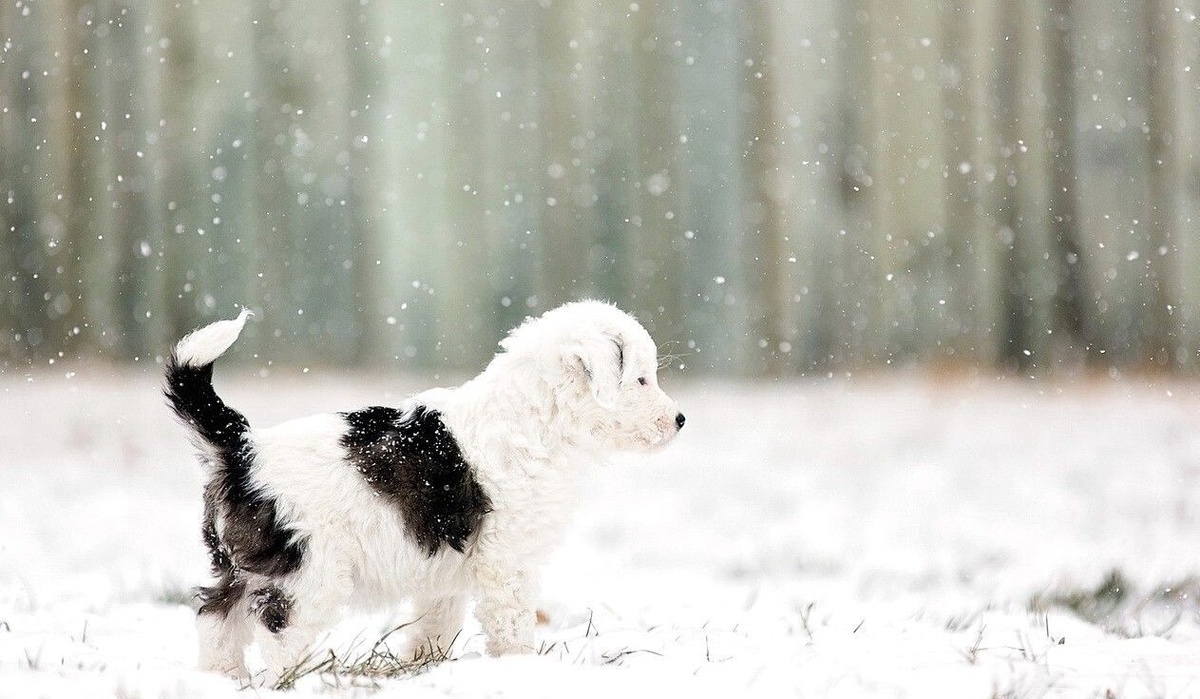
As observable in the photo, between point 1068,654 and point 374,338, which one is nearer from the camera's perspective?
point 1068,654

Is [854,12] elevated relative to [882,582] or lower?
elevated

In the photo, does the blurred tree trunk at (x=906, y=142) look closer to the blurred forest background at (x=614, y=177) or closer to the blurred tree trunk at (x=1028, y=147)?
the blurred forest background at (x=614, y=177)

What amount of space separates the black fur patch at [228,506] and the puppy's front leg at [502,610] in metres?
0.58

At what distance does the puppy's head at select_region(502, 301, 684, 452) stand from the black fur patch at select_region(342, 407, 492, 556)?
425mm

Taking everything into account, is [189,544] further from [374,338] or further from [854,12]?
[854,12]

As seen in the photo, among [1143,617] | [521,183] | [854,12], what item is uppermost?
[854,12]

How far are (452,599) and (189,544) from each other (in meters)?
2.11

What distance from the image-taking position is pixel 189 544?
5.03m

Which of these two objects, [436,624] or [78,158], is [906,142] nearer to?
[436,624]

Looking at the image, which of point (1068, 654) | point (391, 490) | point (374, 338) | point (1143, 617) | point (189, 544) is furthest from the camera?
point (374, 338)

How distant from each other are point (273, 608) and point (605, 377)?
1.23 m

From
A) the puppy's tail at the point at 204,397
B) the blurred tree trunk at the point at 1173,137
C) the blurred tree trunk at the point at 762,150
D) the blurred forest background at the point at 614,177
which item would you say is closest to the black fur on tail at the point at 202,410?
the puppy's tail at the point at 204,397

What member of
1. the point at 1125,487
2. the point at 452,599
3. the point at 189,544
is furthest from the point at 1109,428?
the point at 189,544

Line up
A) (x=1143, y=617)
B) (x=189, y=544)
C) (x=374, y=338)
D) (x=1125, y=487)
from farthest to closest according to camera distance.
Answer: (x=374, y=338) < (x=1125, y=487) < (x=189, y=544) < (x=1143, y=617)
